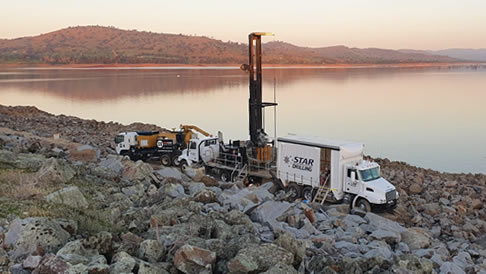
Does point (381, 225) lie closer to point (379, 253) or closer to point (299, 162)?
point (379, 253)

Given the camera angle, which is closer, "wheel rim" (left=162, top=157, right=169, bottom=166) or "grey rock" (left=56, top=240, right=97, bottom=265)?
"grey rock" (left=56, top=240, right=97, bottom=265)

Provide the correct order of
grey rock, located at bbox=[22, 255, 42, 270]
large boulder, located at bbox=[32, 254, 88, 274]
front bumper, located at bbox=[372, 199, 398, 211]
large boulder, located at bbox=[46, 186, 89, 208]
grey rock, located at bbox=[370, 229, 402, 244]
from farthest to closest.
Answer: front bumper, located at bbox=[372, 199, 398, 211] → grey rock, located at bbox=[370, 229, 402, 244] → large boulder, located at bbox=[46, 186, 89, 208] → grey rock, located at bbox=[22, 255, 42, 270] → large boulder, located at bbox=[32, 254, 88, 274]

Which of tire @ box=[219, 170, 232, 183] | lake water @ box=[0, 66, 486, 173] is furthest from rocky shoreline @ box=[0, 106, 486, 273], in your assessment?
lake water @ box=[0, 66, 486, 173]

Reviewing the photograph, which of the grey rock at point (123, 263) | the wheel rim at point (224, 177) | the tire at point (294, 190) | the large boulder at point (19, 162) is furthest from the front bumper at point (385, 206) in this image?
the large boulder at point (19, 162)

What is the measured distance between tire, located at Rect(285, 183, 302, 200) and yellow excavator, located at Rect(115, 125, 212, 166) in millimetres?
8726

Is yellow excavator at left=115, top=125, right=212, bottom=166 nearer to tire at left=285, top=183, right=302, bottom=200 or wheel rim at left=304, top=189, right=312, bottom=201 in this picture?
tire at left=285, top=183, right=302, bottom=200

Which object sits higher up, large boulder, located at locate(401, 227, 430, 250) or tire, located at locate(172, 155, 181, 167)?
large boulder, located at locate(401, 227, 430, 250)

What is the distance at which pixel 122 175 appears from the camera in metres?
15.5

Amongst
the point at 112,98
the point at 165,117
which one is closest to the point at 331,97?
the point at 165,117

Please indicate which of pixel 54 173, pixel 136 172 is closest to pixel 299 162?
pixel 136 172

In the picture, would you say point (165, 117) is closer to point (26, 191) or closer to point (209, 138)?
point (209, 138)

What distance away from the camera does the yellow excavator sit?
26906 millimetres

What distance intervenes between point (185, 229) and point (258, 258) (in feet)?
7.13

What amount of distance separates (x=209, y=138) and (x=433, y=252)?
14.5 meters
